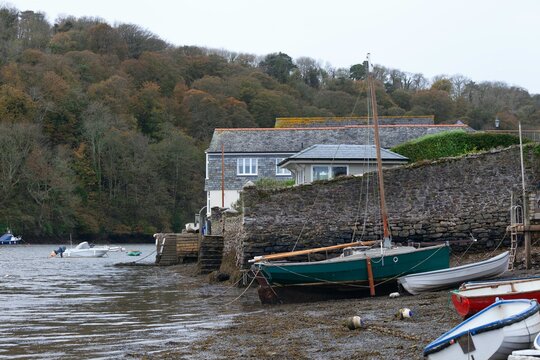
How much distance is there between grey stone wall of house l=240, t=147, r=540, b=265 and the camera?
92.5ft

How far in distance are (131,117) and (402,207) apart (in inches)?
2975

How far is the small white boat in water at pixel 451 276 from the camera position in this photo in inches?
838

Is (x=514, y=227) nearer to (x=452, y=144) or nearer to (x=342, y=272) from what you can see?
(x=342, y=272)

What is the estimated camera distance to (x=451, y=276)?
21.4 m

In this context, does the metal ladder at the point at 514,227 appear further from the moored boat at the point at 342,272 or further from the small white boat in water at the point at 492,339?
the small white boat in water at the point at 492,339

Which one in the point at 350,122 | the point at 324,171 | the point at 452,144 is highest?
the point at 350,122

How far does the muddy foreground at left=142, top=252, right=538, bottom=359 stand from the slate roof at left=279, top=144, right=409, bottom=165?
14.3m

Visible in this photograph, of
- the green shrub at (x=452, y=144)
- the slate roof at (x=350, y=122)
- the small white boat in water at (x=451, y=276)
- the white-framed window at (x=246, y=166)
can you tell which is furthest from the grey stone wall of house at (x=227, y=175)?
the small white boat in water at (x=451, y=276)

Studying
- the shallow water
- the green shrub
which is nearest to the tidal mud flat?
the shallow water

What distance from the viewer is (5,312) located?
23172mm

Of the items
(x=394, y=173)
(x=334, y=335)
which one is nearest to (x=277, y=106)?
(x=394, y=173)

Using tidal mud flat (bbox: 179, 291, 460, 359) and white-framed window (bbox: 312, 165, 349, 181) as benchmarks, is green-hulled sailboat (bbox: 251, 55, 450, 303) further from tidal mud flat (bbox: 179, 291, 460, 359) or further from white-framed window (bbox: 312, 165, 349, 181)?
white-framed window (bbox: 312, 165, 349, 181)

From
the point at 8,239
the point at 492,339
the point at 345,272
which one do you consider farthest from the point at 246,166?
the point at 492,339

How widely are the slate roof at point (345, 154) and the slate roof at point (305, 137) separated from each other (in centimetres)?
1037
